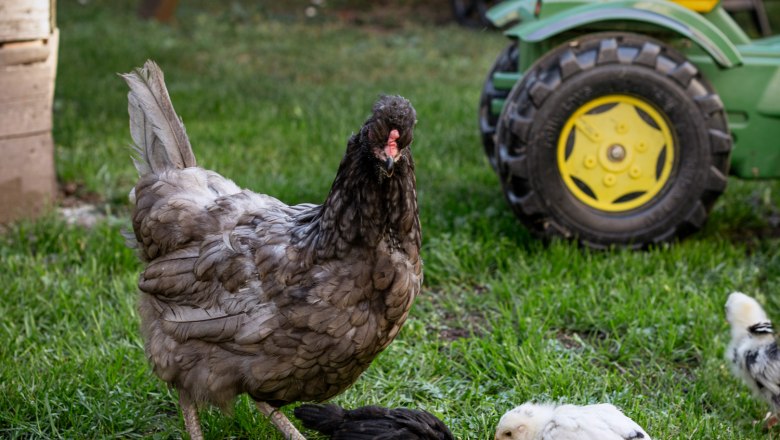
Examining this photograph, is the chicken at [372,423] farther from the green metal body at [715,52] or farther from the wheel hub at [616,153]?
the green metal body at [715,52]

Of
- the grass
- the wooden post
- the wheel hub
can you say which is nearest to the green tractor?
the wheel hub

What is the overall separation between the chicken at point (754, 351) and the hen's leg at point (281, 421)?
188 centimetres

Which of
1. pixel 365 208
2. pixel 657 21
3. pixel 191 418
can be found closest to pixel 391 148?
pixel 365 208

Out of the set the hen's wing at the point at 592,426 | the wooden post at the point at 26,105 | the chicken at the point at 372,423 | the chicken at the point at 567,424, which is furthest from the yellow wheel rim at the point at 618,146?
the wooden post at the point at 26,105

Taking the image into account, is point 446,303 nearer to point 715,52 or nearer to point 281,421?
point 281,421

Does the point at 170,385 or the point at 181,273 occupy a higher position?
the point at 181,273

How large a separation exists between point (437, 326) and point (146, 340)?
160 centimetres

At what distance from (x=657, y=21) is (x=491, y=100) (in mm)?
1596

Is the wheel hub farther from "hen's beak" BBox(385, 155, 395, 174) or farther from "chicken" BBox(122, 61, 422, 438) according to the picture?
"hen's beak" BBox(385, 155, 395, 174)

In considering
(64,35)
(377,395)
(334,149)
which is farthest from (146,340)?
(64,35)

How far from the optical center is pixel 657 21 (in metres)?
5.14

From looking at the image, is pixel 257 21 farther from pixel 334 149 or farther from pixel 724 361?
pixel 724 361

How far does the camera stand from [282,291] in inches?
125

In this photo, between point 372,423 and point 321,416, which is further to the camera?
point 321,416
